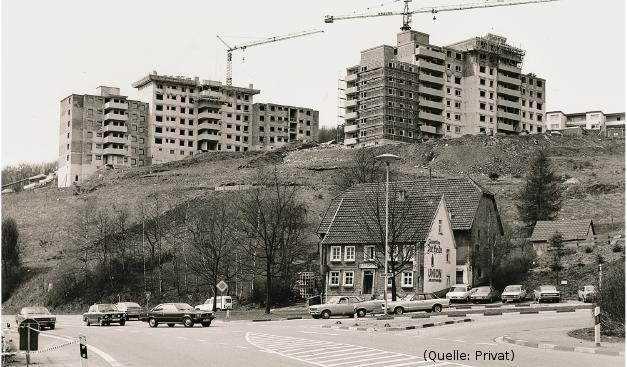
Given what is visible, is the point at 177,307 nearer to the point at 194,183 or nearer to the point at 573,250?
the point at 573,250

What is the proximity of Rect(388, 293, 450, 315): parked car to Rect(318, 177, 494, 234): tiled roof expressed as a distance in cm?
2037

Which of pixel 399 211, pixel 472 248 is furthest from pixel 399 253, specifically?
pixel 472 248

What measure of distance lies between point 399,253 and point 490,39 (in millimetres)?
113090

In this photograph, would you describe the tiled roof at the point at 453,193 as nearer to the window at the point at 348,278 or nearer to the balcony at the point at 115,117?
the window at the point at 348,278

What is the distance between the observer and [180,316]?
44219 millimetres

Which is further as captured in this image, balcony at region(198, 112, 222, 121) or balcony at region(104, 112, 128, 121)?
balcony at region(198, 112, 222, 121)

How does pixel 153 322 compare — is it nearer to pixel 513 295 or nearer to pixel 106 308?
pixel 106 308

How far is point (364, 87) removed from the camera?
161 meters

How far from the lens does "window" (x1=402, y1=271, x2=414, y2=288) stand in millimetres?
69438

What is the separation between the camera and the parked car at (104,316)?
50.2 metres

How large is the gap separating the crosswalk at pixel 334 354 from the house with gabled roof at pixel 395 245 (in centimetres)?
3792

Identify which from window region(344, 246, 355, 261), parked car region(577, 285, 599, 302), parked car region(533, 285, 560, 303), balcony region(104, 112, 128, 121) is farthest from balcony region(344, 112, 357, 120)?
parked car region(533, 285, 560, 303)

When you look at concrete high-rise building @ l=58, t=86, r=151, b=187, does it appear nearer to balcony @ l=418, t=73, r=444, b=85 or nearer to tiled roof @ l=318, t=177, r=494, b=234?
balcony @ l=418, t=73, r=444, b=85

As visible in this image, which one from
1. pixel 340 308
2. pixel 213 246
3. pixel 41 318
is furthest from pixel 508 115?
pixel 41 318
